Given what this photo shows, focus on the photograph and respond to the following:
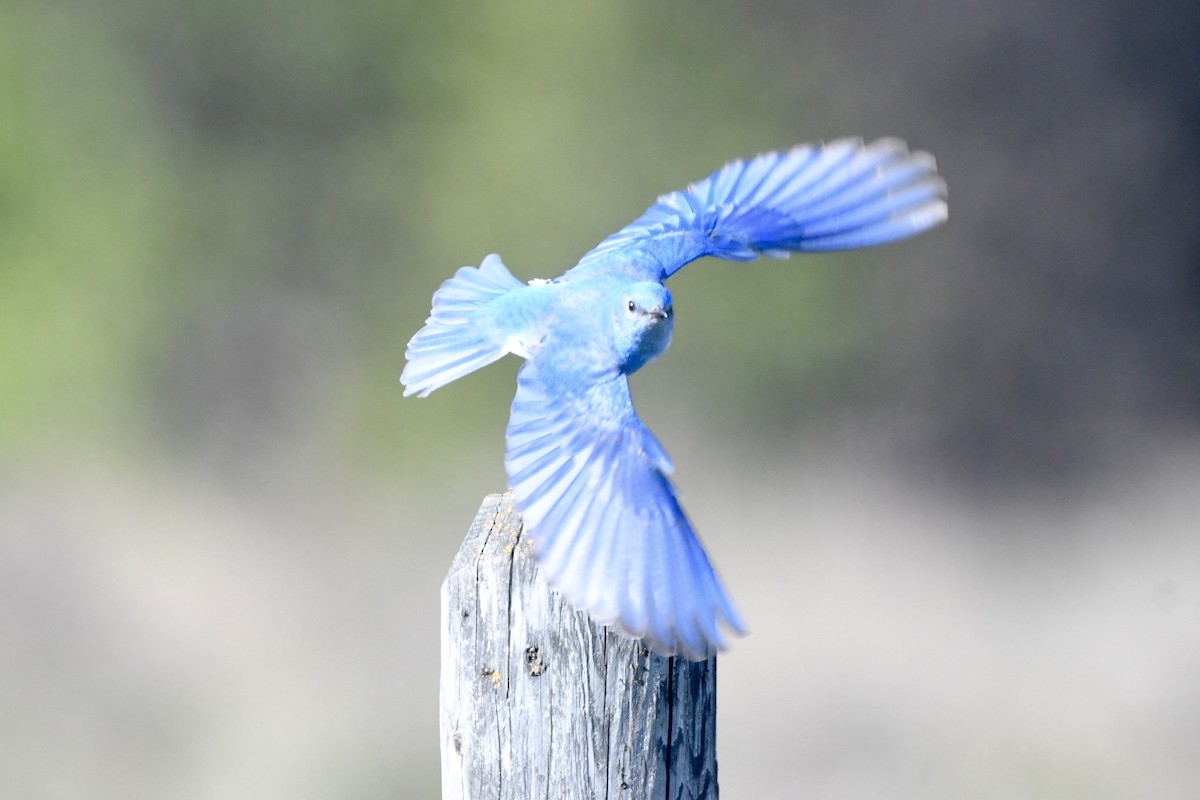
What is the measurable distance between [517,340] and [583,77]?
3.39 meters

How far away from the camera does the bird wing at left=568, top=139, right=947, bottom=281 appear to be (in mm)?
2172

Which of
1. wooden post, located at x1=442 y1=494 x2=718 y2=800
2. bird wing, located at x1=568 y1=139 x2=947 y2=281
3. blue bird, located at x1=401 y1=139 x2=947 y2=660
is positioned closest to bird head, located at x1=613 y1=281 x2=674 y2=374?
blue bird, located at x1=401 y1=139 x2=947 y2=660

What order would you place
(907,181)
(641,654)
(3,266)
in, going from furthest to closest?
(3,266), (907,181), (641,654)

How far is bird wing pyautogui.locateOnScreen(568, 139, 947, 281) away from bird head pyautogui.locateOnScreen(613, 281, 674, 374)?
8.5 inches

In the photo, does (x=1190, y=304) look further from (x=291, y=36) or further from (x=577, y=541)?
(x=577, y=541)

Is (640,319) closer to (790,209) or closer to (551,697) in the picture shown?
(790,209)

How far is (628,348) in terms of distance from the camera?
2146mm

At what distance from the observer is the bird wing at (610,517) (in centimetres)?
166

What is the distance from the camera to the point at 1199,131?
538cm

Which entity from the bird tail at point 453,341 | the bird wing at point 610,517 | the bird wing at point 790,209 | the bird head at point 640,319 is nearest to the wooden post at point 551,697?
the bird wing at point 610,517

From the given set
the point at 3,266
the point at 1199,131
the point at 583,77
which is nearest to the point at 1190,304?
the point at 1199,131

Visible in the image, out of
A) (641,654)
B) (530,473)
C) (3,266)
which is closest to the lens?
(641,654)

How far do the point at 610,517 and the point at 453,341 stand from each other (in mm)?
713

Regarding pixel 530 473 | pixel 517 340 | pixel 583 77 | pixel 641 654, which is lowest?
pixel 641 654
